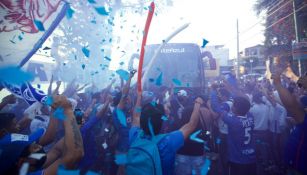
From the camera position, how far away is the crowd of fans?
231 cm

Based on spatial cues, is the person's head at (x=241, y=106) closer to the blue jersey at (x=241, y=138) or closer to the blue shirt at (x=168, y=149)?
the blue jersey at (x=241, y=138)

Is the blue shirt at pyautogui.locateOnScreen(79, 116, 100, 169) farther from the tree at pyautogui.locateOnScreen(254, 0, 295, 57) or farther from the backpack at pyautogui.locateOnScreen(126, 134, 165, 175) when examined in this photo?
the tree at pyautogui.locateOnScreen(254, 0, 295, 57)

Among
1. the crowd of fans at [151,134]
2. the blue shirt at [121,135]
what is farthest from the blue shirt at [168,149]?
the blue shirt at [121,135]

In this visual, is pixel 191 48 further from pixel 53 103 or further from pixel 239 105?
pixel 53 103

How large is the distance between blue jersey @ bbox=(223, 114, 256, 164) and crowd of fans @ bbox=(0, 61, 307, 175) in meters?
0.02

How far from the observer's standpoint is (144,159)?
2318mm

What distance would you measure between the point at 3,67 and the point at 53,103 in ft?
7.83

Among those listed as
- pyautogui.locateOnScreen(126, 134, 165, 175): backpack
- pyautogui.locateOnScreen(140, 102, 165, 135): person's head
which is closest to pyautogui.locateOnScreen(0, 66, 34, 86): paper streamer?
pyautogui.locateOnScreen(140, 102, 165, 135): person's head

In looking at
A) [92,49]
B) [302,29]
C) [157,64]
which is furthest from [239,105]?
[302,29]

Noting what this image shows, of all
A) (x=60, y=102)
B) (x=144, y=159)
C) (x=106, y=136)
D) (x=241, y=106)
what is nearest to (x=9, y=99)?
(x=106, y=136)

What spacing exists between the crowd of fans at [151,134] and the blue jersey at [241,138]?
0.02 m

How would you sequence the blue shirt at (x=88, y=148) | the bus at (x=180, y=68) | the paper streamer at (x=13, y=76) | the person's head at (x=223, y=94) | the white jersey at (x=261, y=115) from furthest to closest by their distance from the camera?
the bus at (x=180, y=68) → the person's head at (x=223, y=94) → the white jersey at (x=261, y=115) → the blue shirt at (x=88, y=148) → the paper streamer at (x=13, y=76)

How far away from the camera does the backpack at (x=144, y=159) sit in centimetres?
230

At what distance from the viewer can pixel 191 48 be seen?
10.1 metres
